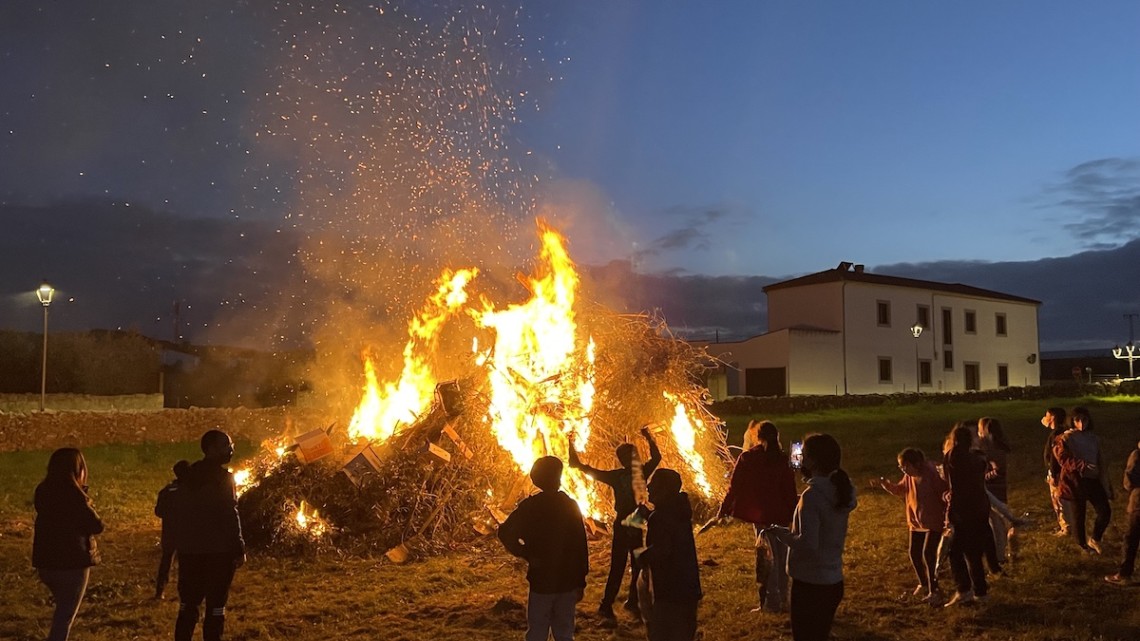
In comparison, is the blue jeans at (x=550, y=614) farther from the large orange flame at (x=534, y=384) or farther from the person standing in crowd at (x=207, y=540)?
the large orange flame at (x=534, y=384)

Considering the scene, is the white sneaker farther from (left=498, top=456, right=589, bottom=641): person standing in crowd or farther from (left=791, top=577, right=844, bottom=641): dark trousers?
(left=498, top=456, right=589, bottom=641): person standing in crowd

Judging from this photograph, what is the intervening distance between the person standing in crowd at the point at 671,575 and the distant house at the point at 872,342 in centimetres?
3519

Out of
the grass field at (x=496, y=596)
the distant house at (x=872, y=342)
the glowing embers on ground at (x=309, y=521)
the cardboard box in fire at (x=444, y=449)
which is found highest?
the distant house at (x=872, y=342)

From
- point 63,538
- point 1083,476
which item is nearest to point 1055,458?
point 1083,476

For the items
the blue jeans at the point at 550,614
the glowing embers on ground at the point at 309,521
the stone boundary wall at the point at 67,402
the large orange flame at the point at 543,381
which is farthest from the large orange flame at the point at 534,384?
the stone boundary wall at the point at 67,402

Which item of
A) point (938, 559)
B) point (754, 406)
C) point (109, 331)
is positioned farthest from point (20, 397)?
point (938, 559)

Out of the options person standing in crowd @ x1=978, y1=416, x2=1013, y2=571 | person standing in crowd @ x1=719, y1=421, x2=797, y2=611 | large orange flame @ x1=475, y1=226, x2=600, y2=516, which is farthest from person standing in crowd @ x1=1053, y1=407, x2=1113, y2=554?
large orange flame @ x1=475, y1=226, x2=600, y2=516

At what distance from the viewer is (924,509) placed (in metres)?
7.68

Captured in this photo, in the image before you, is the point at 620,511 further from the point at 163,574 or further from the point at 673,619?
the point at 163,574

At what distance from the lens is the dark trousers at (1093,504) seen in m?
9.18

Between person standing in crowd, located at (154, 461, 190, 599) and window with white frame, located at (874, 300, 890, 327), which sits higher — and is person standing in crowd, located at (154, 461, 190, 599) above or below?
below

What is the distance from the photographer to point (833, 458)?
16.2 ft

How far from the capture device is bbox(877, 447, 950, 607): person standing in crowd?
7641mm

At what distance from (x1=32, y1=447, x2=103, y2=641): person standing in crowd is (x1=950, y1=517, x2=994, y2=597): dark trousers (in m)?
6.74
